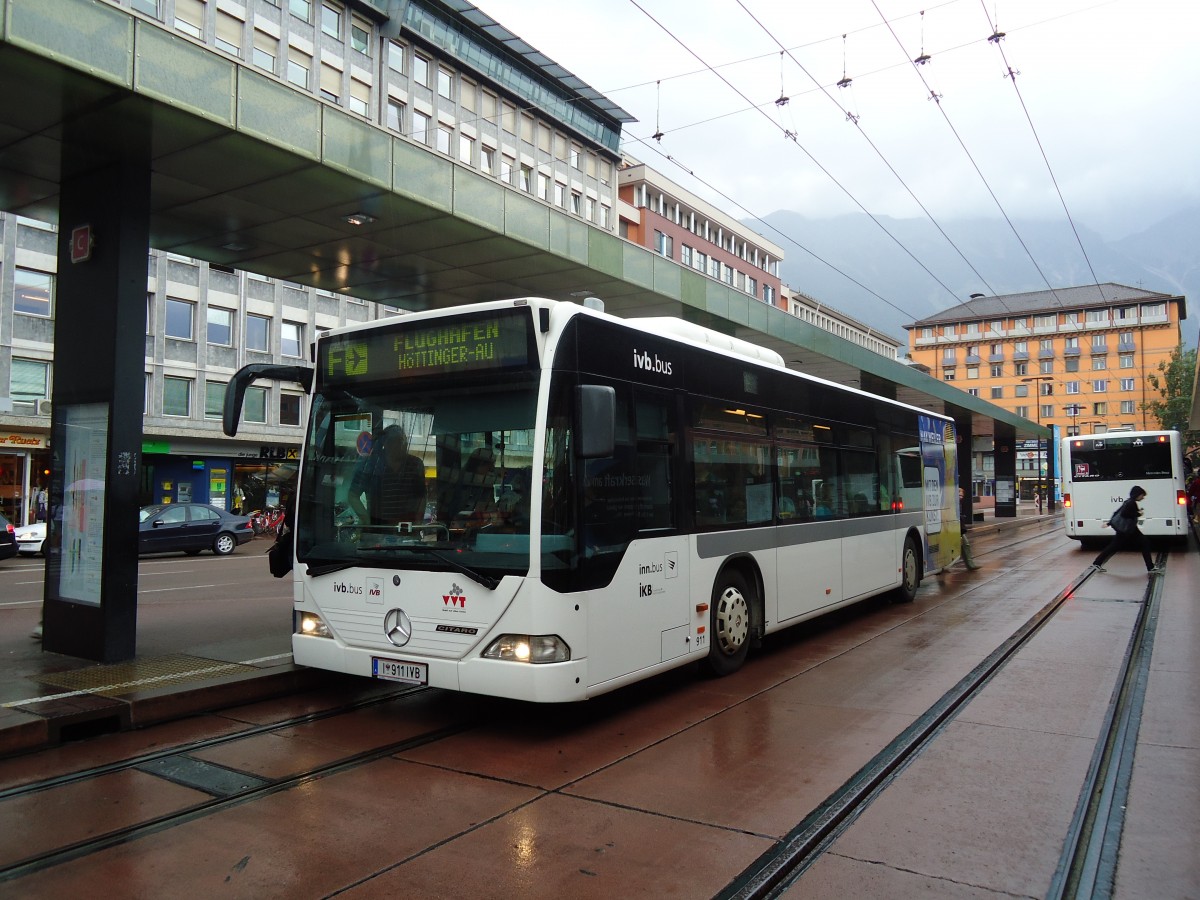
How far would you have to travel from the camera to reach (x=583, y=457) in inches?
229

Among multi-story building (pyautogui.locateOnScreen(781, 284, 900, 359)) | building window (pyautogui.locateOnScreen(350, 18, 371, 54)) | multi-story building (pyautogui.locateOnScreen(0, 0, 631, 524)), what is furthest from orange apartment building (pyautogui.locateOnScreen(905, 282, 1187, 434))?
building window (pyautogui.locateOnScreen(350, 18, 371, 54))

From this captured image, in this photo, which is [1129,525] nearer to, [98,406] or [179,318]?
[98,406]

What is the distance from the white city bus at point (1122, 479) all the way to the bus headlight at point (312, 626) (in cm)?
2064

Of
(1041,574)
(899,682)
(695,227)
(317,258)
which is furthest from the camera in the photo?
(695,227)

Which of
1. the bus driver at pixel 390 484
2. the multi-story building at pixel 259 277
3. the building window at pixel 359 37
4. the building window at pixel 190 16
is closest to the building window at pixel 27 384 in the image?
the multi-story building at pixel 259 277

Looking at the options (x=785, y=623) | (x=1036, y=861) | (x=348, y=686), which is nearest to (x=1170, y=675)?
(x=785, y=623)

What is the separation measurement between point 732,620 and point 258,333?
111 ft

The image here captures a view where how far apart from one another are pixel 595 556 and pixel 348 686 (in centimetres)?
312

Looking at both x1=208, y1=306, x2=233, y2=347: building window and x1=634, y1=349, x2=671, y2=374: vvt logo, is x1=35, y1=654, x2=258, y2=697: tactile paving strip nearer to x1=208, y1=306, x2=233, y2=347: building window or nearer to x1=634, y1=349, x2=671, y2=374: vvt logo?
x1=634, y1=349, x2=671, y2=374: vvt logo

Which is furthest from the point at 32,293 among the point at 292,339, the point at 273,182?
the point at 273,182

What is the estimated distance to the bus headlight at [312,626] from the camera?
6758mm

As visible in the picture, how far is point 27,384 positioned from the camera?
29375mm

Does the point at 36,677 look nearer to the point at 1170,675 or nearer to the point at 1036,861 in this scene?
the point at 1036,861

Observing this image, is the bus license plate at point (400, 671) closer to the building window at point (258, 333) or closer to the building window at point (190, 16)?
the building window at point (190, 16)
